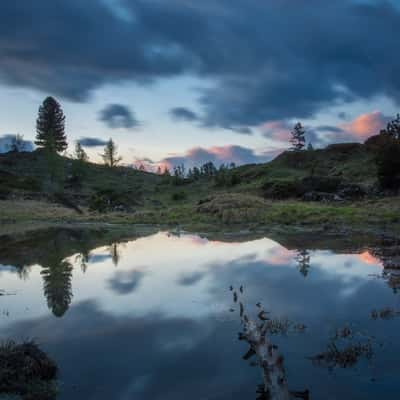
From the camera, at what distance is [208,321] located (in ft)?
40.0

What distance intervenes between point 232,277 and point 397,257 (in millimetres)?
10115

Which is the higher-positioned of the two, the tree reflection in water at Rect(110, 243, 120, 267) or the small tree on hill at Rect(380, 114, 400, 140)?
the small tree on hill at Rect(380, 114, 400, 140)

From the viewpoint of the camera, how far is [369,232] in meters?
32.4

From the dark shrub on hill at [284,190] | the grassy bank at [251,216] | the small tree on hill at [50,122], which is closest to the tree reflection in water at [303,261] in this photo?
the grassy bank at [251,216]

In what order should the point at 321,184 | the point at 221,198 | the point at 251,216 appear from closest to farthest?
the point at 251,216
the point at 221,198
the point at 321,184

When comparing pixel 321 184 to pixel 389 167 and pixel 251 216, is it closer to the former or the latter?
pixel 389 167

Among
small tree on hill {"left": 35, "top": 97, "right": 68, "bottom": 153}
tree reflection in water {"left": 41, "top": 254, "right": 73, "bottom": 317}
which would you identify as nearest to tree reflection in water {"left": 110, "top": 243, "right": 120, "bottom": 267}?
tree reflection in water {"left": 41, "top": 254, "right": 73, "bottom": 317}

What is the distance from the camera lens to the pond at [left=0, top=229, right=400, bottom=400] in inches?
322

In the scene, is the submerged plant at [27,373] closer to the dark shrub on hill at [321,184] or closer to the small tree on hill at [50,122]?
the dark shrub on hill at [321,184]

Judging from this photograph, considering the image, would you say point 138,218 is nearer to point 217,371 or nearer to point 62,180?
point 217,371

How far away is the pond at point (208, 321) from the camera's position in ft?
26.8

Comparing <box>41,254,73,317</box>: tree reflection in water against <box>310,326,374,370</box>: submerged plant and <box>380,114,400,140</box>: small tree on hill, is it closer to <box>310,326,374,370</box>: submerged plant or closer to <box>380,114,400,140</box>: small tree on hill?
<box>310,326,374,370</box>: submerged plant

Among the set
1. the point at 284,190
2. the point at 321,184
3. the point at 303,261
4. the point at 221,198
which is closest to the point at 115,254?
the point at 303,261

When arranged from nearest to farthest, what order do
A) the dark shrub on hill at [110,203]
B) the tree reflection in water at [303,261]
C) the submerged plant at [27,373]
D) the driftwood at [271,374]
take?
1. the driftwood at [271,374]
2. the submerged plant at [27,373]
3. the tree reflection in water at [303,261]
4. the dark shrub on hill at [110,203]
